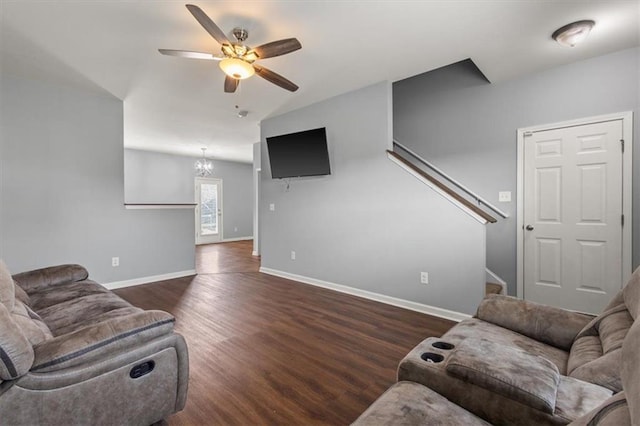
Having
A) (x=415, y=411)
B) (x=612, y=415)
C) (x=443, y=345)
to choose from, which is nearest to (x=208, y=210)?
(x=443, y=345)

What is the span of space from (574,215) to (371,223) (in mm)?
2100

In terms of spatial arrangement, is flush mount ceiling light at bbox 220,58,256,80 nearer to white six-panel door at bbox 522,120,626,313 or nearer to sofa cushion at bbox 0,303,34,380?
sofa cushion at bbox 0,303,34,380

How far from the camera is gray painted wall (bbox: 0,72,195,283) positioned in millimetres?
3363

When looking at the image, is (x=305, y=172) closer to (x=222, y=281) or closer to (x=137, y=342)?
(x=222, y=281)

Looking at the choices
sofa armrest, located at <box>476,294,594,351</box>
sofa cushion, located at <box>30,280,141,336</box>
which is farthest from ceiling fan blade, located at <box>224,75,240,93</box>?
sofa armrest, located at <box>476,294,594,351</box>

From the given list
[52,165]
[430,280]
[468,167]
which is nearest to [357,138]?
[468,167]

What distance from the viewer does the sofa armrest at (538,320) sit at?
151cm

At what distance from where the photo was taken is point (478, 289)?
287 cm

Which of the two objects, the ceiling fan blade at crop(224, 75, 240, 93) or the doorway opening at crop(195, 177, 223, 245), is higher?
the ceiling fan blade at crop(224, 75, 240, 93)

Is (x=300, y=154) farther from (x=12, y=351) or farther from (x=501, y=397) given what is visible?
(x=501, y=397)

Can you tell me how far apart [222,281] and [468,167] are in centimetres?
385

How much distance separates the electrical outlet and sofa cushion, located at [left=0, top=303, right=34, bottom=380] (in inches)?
162

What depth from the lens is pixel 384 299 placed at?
138 inches

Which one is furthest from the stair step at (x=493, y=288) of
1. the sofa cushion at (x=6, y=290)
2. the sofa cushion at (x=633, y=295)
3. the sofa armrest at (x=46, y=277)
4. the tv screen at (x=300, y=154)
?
the sofa armrest at (x=46, y=277)
